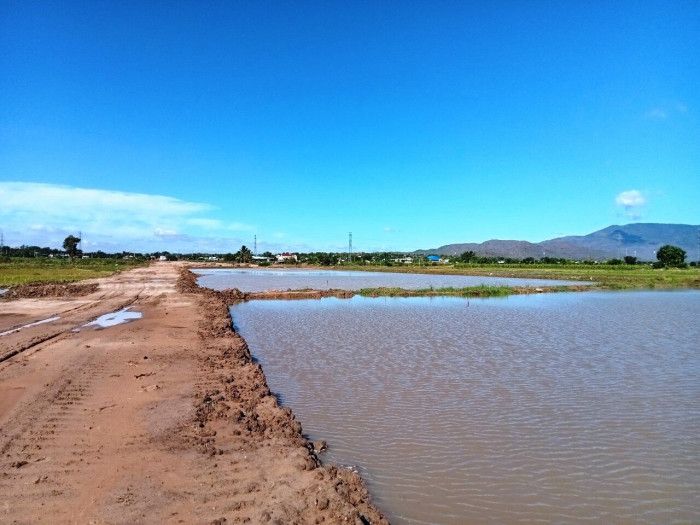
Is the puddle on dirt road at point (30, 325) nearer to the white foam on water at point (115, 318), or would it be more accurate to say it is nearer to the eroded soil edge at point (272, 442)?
the white foam on water at point (115, 318)

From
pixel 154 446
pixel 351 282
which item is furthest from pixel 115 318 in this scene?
pixel 351 282

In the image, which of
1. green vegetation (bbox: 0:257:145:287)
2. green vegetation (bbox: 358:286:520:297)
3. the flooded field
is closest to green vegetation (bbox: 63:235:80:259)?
green vegetation (bbox: 0:257:145:287)

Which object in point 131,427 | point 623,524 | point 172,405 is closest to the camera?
point 623,524

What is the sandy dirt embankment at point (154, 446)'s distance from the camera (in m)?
4.67

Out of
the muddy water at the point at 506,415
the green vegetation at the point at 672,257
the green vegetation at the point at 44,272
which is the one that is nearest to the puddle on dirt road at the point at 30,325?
the muddy water at the point at 506,415

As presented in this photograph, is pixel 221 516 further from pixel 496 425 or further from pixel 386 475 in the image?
pixel 496 425

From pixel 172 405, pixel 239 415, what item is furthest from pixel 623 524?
pixel 172 405

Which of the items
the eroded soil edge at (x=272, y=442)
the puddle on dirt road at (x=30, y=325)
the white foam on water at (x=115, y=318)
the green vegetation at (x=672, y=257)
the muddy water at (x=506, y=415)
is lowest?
the muddy water at (x=506, y=415)

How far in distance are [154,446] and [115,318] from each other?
1632cm

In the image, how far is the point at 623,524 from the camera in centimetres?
487

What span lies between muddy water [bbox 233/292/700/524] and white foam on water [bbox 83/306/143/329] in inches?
215

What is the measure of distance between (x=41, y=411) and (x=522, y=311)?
71.4ft

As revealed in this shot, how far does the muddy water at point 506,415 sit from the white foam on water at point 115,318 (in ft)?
17.9

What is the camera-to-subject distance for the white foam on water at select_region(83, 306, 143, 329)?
18.7 m
